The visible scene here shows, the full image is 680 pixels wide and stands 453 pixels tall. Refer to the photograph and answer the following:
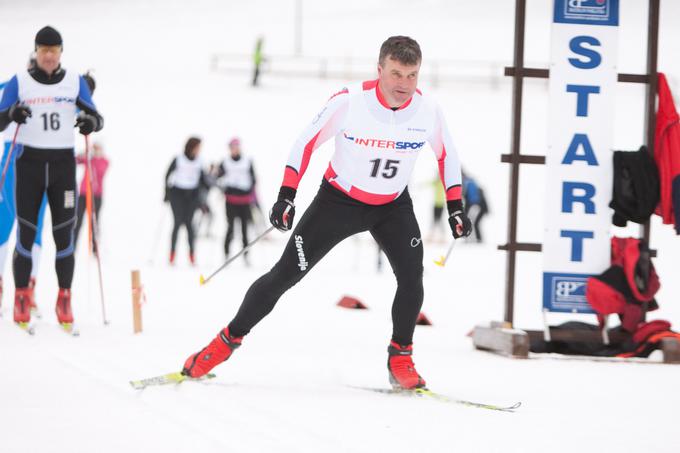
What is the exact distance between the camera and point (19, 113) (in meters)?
6.27

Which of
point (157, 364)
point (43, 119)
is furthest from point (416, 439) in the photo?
point (43, 119)

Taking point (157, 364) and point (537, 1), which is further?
point (537, 1)

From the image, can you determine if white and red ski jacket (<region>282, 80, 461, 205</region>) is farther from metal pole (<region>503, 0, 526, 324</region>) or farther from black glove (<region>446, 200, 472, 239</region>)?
metal pole (<region>503, 0, 526, 324</region>)

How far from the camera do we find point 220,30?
194 ft

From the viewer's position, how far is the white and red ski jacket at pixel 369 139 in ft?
15.2

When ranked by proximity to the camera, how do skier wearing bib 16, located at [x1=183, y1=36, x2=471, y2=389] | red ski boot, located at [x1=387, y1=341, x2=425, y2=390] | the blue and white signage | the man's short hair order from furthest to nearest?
the blue and white signage → red ski boot, located at [x1=387, y1=341, x2=425, y2=390] → skier wearing bib 16, located at [x1=183, y1=36, x2=471, y2=389] → the man's short hair

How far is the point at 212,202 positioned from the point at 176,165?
29.1 feet

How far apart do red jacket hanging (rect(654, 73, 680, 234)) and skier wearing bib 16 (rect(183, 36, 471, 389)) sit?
6.12 feet

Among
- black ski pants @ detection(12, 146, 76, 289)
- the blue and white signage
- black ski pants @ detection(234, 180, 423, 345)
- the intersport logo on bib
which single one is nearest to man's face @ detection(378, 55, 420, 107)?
the intersport logo on bib

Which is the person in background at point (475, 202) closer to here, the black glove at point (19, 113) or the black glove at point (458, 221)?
the black glove at point (19, 113)

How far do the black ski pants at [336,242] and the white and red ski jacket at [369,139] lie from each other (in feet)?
0.22

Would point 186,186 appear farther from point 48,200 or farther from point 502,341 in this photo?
point 502,341

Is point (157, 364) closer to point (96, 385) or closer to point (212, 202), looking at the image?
point (96, 385)

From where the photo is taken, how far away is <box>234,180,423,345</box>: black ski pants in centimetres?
473
